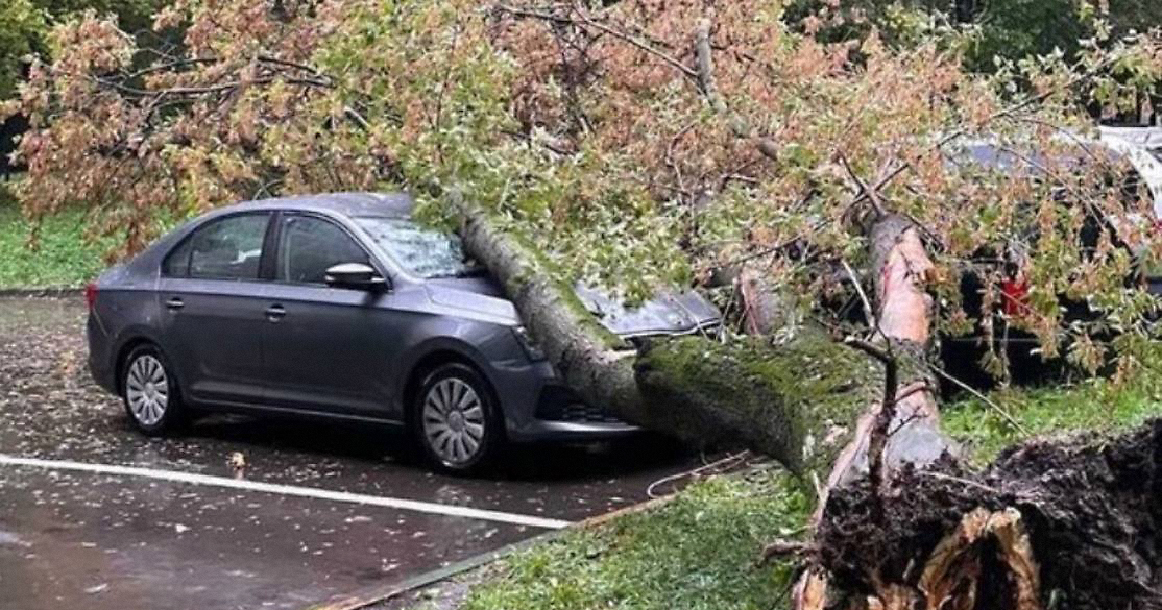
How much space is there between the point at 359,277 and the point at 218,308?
3.88ft

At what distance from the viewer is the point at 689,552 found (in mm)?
6340

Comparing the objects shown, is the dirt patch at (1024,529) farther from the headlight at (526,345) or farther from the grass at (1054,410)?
the headlight at (526,345)

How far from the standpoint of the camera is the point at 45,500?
8.51m

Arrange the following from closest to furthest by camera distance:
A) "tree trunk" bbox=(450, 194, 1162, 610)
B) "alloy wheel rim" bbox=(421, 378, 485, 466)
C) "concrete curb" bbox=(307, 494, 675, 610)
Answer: "tree trunk" bbox=(450, 194, 1162, 610)
"concrete curb" bbox=(307, 494, 675, 610)
"alloy wheel rim" bbox=(421, 378, 485, 466)

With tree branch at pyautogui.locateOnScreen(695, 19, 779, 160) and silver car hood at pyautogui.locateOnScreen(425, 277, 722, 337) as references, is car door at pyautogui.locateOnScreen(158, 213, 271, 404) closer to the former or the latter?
silver car hood at pyautogui.locateOnScreen(425, 277, 722, 337)

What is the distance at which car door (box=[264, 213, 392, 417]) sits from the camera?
911cm

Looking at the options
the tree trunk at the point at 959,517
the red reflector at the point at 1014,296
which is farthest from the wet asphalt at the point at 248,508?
the tree trunk at the point at 959,517

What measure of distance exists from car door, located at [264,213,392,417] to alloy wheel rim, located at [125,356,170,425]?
1007mm

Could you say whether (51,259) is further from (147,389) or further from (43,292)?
(147,389)

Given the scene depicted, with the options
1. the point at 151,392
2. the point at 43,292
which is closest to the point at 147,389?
the point at 151,392

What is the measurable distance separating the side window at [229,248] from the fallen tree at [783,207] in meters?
0.89

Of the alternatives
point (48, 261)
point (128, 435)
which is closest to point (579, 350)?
point (128, 435)

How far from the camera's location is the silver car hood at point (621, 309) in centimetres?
855

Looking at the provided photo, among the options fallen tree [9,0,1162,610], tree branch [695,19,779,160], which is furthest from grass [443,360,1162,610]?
tree branch [695,19,779,160]
